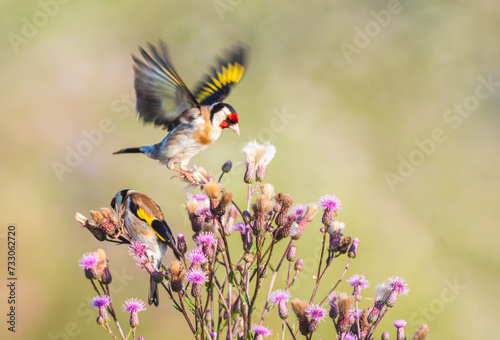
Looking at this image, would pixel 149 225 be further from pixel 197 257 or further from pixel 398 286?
pixel 398 286

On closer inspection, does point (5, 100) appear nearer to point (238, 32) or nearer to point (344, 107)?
point (238, 32)

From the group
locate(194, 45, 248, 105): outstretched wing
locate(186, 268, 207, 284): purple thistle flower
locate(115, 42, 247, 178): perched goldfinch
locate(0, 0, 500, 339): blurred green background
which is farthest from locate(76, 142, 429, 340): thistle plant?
locate(0, 0, 500, 339): blurred green background

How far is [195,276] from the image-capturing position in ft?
4.86

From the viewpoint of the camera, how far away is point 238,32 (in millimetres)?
6043

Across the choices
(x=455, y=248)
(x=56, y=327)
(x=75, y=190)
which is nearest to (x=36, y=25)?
(x=75, y=190)

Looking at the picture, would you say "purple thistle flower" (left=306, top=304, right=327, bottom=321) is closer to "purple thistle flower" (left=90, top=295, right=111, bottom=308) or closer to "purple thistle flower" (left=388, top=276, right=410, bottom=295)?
"purple thistle flower" (left=388, top=276, right=410, bottom=295)

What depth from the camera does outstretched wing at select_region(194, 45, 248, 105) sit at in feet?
7.95

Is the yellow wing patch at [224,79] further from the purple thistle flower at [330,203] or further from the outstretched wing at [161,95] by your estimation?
the purple thistle flower at [330,203]

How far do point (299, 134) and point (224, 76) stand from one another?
305 cm

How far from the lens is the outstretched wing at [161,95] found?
2036mm

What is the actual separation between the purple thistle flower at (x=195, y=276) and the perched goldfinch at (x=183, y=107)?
0.52 meters

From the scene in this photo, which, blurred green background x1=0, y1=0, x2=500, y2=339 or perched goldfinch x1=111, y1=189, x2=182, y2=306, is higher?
blurred green background x1=0, y1=0, x2=500, y2=339

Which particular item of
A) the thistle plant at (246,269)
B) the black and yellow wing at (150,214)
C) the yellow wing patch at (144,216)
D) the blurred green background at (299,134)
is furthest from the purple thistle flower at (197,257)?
the blurred green background at (299,134)

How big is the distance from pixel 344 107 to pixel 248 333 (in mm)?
4672
